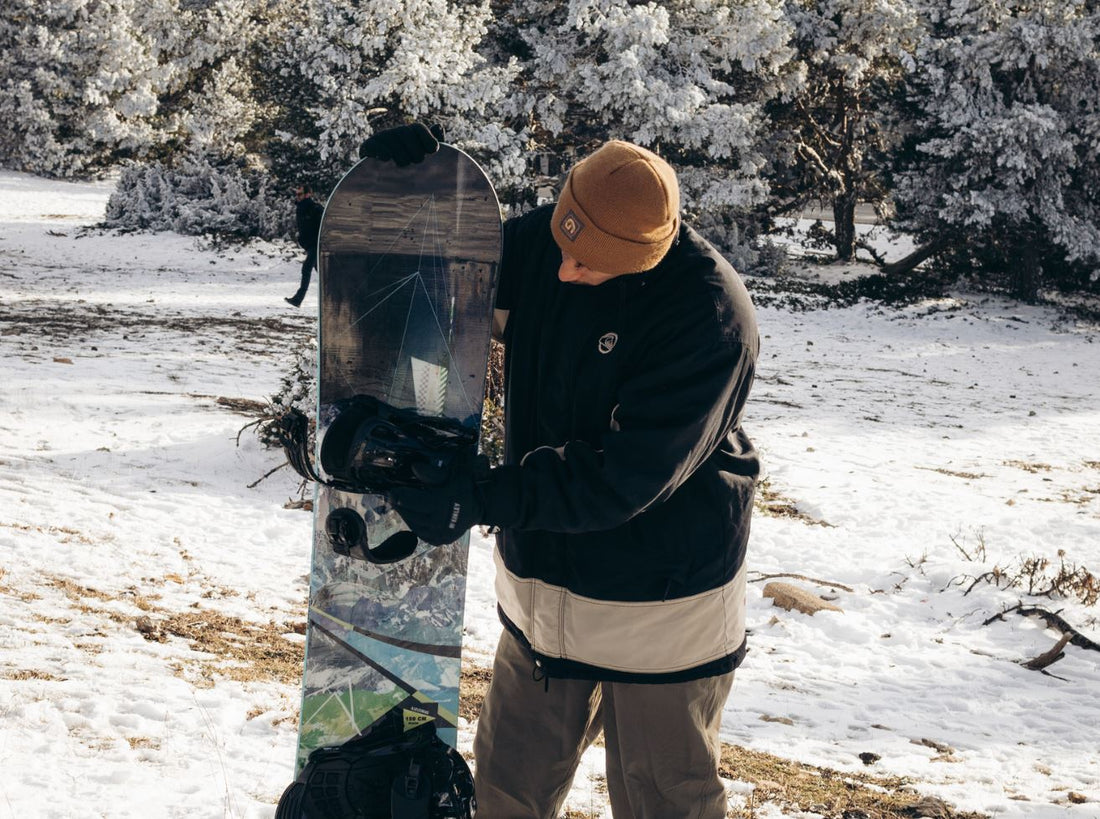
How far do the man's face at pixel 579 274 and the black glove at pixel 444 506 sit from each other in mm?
408

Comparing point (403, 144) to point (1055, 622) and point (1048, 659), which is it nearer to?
point (1048, 659)

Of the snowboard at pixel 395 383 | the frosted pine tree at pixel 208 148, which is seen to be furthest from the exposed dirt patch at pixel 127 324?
the snowboard at pixel 395 383

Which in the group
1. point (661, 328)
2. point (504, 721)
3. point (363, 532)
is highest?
point (661, 328)

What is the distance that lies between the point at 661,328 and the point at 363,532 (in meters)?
0.72

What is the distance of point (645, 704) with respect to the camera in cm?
192

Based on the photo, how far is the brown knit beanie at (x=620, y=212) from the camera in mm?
1751

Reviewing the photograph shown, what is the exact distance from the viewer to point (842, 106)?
19359 mm

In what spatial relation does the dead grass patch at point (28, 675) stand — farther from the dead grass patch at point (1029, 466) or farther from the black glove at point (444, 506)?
the dead grass patch at point (1029, 466)

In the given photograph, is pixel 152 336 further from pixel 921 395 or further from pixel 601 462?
pixel 601 462

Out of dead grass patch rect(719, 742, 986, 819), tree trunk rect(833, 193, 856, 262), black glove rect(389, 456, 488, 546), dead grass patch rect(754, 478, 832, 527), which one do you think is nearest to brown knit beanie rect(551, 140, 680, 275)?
black glove rect(389, 456, 488, 546)

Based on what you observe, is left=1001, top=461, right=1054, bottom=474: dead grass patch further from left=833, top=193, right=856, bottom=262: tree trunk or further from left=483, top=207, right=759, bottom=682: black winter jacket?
left=833, top=193, right=856, bottom=262: tree trunk

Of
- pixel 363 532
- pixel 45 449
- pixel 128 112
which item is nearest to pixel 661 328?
pixel 363 532

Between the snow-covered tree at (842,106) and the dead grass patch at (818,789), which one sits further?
the snow-covered tree at (842,106)

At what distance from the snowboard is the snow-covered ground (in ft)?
1.97
